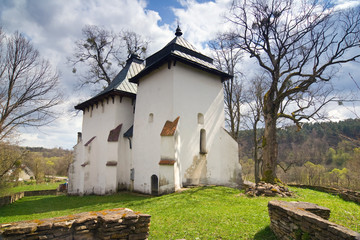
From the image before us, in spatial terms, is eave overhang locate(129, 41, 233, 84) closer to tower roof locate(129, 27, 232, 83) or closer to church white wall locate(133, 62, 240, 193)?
tower roof locate(129, 27, 232, 83)

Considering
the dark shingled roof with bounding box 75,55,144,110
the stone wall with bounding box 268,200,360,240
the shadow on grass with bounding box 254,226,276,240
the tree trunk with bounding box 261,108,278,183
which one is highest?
the dark shingled roof with bounding box 75,55,144,110

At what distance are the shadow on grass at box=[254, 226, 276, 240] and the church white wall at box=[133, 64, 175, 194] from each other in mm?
7776

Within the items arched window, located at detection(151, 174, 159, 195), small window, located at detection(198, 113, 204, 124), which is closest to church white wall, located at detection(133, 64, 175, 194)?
arched window, located at detection(151, 174, 159, 195)

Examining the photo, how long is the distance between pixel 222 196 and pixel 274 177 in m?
4.76

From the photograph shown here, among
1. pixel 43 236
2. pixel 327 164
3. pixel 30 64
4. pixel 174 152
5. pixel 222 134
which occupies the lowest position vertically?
pixel 327 164

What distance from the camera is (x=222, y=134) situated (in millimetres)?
14172

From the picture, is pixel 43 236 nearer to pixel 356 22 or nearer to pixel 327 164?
pixel 356 22

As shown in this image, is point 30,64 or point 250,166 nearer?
point 30,64

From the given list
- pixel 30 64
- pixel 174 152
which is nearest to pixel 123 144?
pixel 174 152

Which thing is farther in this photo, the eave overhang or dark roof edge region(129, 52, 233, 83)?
the eave overhang

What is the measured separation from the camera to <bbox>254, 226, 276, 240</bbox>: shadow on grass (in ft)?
16.0

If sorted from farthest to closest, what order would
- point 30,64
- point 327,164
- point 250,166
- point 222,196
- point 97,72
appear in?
point 327,164
point 250,166
point 97,72
point 30,64
point 222,196

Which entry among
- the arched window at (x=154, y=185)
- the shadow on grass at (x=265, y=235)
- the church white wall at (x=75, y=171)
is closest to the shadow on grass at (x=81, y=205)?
the arched window at (x=154, y=185)

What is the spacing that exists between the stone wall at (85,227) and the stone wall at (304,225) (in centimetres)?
302
